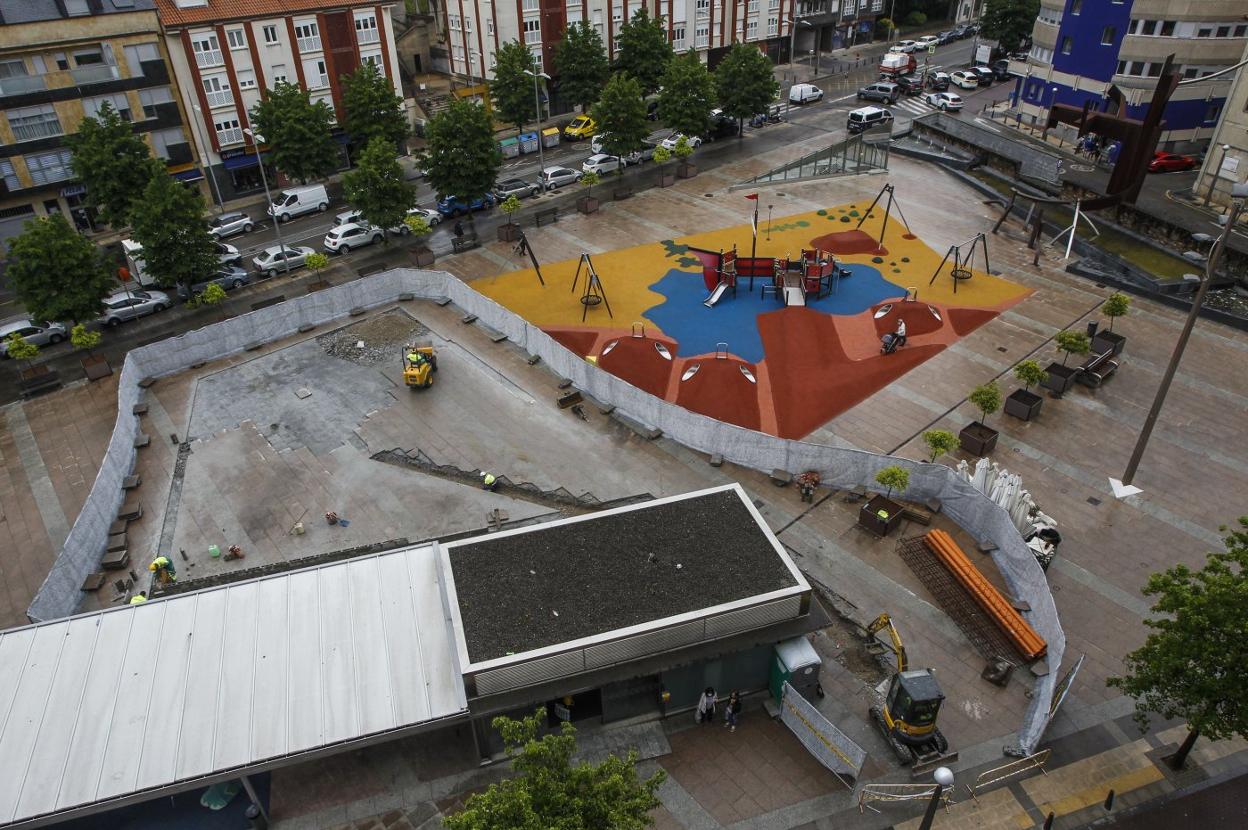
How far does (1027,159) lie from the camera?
190ft

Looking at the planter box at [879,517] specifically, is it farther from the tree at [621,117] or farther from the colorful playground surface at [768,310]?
the tree at [621,117]

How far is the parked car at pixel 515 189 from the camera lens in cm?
5805

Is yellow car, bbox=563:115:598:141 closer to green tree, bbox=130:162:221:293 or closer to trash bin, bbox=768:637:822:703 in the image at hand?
green tree, bbox=130:162:221:293

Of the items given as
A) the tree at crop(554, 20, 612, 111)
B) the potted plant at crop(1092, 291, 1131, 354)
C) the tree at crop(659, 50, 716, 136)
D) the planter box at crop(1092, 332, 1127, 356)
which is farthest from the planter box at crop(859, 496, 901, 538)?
the tree at crop(554, 20, 612, 111)

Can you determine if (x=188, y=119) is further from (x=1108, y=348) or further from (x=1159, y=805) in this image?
(x=1159, y=805)

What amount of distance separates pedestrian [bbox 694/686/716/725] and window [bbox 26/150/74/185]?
54.3 metres

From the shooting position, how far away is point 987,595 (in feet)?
82.9

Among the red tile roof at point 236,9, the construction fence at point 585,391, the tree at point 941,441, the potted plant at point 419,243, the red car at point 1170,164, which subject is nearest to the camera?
the construction fence at point 585,391

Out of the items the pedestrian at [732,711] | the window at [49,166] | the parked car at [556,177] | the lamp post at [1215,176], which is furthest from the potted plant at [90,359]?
the lamp post at [1215,176]

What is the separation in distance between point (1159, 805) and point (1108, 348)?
76.1 ft

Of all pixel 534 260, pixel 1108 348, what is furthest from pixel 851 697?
pixel 534 260

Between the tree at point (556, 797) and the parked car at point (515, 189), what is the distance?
157ft

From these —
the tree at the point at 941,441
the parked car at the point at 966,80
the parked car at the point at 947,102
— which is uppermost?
the parked car at the point at 966,80

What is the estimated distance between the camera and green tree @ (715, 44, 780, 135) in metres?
66.0
